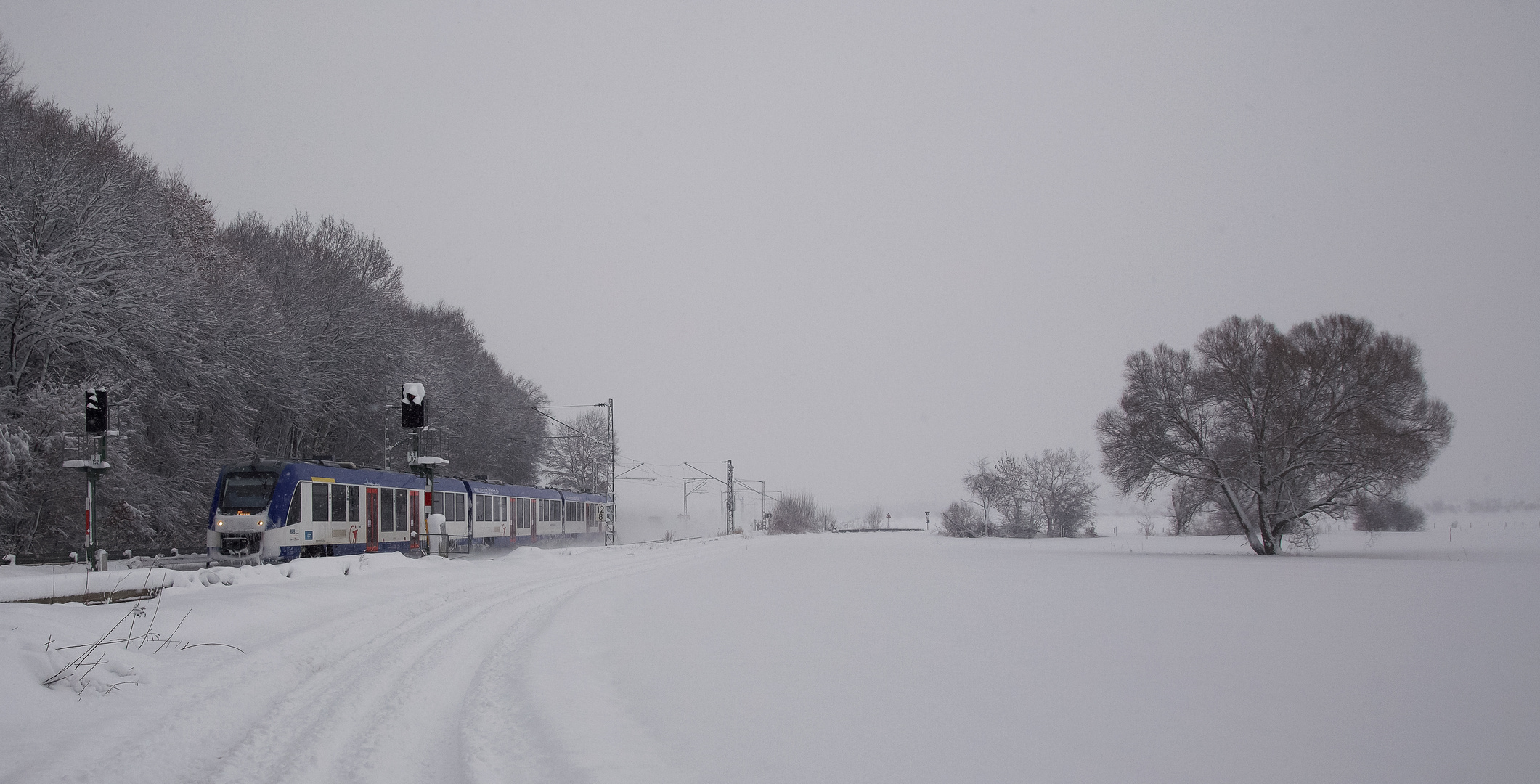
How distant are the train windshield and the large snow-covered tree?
28.3 m

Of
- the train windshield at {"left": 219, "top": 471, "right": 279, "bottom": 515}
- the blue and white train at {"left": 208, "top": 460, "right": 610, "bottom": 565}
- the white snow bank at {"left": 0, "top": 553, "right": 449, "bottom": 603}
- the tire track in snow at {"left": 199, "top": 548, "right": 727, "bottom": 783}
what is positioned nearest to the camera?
the tire track in snow at {"left": 199, "top": 548, "right": 727, "bottom": 783}

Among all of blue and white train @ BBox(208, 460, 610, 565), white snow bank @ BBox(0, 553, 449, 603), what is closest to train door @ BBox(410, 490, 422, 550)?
blue and white train @ BBox(208, 460, 610, 565)

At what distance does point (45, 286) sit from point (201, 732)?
22392 millimetres

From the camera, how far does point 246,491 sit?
22.1 meters

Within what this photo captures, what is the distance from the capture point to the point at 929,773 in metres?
4.64

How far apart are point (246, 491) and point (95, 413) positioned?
15.5 feet

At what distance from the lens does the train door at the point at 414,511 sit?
2880cm

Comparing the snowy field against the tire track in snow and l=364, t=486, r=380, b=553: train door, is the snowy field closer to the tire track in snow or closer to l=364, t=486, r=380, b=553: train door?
the tire track in snow

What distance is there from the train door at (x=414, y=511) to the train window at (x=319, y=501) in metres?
5.04

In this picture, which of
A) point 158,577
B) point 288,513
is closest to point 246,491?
point 288,513

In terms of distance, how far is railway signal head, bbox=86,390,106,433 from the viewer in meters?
17.9

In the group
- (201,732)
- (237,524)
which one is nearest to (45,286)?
(237,524)

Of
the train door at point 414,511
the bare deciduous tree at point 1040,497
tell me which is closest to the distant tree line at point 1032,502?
the bare deciduous tree at point 1040,497

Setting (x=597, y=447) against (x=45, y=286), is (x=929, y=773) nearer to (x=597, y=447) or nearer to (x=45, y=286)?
(x=45, y=286)
